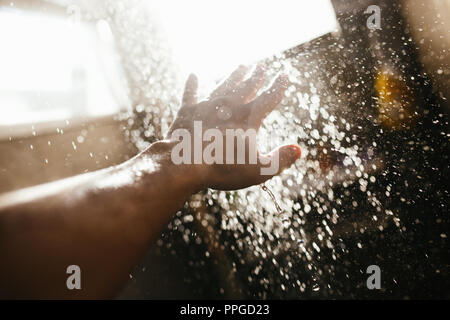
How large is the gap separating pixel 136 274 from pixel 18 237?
1.37 m

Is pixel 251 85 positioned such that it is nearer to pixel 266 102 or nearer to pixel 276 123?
pixel 266 102

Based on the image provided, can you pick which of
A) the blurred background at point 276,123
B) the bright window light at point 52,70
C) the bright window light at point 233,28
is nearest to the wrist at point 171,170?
the blurred background at point 276,123

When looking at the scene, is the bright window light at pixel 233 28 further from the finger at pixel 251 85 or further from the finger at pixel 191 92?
the finger at pixel 191 92

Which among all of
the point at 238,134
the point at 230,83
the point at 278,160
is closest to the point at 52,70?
the point at 230,83

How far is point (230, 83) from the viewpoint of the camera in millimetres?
910

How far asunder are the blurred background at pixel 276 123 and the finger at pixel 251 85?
1.10 feet

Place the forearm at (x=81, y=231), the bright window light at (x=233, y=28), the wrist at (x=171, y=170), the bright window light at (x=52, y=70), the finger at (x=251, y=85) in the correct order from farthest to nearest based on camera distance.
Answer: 1. the bright window light at (x=52, y=70)
2. the bright window light at (x=233, y=28)
3. the finger at (x=251, y=85)
4. the wrist at (x=171, y=170)
5. the forearm at (x=81, y=231)

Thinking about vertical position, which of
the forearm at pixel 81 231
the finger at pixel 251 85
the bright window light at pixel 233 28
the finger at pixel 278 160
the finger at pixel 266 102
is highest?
the bright window light at pixel 233 28

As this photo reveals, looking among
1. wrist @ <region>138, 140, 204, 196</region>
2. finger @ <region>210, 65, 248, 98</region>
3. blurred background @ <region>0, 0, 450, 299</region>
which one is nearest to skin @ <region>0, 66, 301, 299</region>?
wrist @ <region>138, 140, 204, 196</region>

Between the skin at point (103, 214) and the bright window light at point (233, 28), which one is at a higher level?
the bright window light at point (233, 28)

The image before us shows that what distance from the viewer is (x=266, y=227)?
144 centimetres

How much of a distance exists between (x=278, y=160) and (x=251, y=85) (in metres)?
0.28

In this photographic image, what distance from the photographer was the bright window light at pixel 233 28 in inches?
43.2

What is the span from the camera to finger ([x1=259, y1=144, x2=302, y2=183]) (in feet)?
2.47
